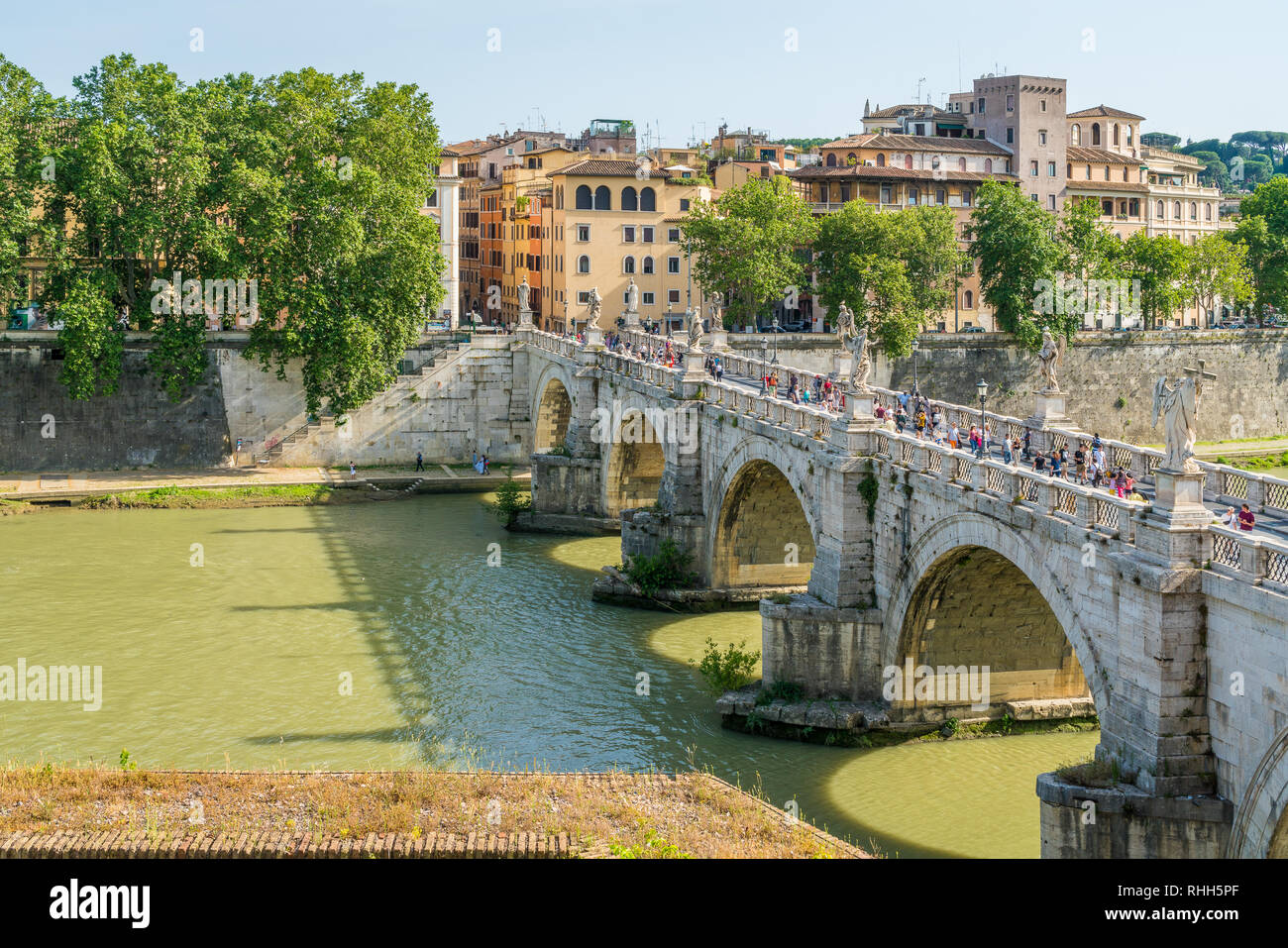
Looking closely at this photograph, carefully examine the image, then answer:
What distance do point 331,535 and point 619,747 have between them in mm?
21996

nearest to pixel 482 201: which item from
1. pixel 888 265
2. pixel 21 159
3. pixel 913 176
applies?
pixel 913 176

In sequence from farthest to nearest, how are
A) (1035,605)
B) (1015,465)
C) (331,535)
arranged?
(331,535) → (1035,605) → (1015,465)

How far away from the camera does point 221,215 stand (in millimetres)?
56719

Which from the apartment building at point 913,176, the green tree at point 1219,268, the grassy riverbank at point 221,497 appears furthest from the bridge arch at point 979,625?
the green tree at point 1219,268

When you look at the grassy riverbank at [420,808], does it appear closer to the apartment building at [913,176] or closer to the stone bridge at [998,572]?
the stone bridge at [998,572]

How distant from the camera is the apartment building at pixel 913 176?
7938cm

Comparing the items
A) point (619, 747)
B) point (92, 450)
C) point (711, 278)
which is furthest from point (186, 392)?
point (619, 747)

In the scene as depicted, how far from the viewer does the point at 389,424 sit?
60.0m

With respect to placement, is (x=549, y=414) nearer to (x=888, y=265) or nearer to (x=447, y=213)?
(x=888, y=265)

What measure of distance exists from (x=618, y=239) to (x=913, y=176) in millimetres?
15409

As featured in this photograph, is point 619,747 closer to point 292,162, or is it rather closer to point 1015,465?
point 1015,465

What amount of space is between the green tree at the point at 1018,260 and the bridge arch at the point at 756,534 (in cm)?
Result: 3299

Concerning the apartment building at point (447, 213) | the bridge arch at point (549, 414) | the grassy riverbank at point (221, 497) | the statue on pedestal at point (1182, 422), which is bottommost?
the grassy riverbank at point (221, 497)

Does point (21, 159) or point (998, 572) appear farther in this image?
point (21, 159)
